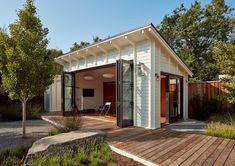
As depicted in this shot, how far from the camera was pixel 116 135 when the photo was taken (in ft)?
19.7

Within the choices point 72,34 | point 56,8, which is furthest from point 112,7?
point 72,34

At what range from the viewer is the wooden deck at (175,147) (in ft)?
13.0

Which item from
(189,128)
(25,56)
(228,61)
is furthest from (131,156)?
(228,61)

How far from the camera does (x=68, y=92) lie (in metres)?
11.1

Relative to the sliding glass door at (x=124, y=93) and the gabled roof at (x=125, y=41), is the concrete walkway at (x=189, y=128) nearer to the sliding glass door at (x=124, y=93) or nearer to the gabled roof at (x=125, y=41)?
the sliding glass door at (x=124, y=93)

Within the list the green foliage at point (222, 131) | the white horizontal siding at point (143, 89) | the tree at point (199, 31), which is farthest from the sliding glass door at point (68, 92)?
the tree at point (199, 31)

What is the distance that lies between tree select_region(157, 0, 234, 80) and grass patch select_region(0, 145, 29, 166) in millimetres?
15732

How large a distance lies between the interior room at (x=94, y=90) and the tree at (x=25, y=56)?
6059 millimetres

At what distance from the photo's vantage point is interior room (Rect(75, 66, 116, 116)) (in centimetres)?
1268

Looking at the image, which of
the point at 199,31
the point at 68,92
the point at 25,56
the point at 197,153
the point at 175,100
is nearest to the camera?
the point at 197,153

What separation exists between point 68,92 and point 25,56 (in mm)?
5509

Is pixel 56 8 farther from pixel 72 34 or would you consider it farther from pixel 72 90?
pixel 72 90

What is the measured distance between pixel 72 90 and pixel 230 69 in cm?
814

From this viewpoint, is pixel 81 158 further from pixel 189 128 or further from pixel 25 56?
pixel 189 128
